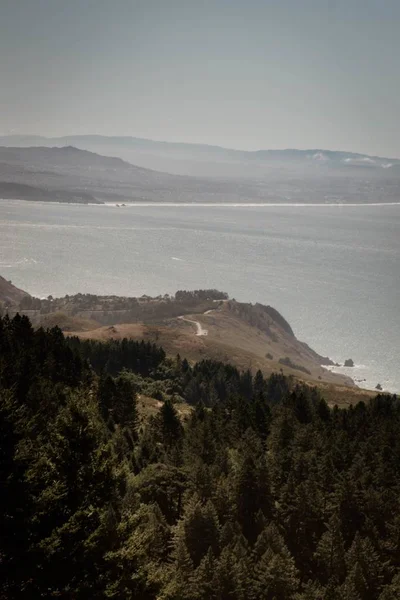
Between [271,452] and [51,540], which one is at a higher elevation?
[51,540]

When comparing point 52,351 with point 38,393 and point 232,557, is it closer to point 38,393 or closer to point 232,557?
point 38,393

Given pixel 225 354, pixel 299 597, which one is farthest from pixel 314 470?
pixel 225 354

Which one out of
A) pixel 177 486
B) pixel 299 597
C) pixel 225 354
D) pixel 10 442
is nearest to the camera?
pixel 10 442

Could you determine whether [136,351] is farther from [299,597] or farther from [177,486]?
[299,597]

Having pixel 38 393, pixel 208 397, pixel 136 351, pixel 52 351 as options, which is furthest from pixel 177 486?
pixel 136 351

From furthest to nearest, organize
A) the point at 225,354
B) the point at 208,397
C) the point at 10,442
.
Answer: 1. the point at 225,354
2. the point at 208,397
3. the point at 10,442

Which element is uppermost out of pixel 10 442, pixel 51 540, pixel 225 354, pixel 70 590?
pixel 10 442

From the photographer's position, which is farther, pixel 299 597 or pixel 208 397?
pixel 208 397
